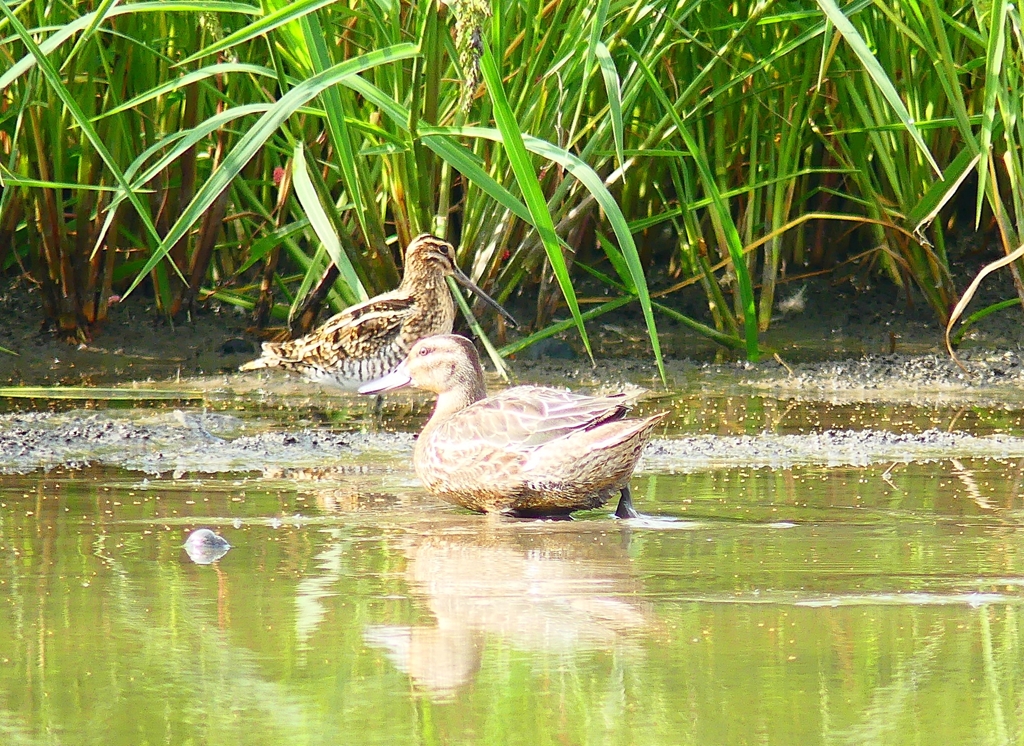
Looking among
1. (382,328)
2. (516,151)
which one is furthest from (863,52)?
(382,328)

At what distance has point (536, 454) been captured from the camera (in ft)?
14.9

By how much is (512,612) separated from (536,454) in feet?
4.10

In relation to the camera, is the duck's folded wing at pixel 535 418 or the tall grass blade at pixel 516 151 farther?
the tall grass blade at pixel 516 151

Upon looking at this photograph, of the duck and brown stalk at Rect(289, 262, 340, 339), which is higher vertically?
brown stalk at Rect(289, 262, 340, 339)

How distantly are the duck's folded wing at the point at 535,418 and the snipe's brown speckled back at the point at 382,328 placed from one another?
71.3 inches

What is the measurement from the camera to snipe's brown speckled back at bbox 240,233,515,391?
21.4ft

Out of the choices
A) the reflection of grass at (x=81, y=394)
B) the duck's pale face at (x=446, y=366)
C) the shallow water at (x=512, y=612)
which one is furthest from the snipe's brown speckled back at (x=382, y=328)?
the shallow water at (x=512, y=612)

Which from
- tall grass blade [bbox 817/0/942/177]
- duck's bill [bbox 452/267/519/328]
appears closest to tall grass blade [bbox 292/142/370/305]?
duck's bill [bbox 452/267/519/328]

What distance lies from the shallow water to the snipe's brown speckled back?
1623 millimetres

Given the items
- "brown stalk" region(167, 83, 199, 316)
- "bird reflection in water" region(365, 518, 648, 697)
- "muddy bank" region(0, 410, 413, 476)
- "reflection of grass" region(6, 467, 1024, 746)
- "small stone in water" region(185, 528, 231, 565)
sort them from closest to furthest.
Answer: "reflection of grass" region(6, 467, 1024, 746)
"bird reflection in water" region(365, 518, 648, 697)
"small stone in water" region(185, 528, 231, 565)
"muddy bank" region(0, 410, 413, 476)
"brown stalk" region(167, 83, 199, 316)

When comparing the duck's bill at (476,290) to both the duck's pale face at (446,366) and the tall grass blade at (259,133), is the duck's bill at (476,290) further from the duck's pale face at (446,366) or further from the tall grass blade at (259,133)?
the tall grass blade at (259,133)

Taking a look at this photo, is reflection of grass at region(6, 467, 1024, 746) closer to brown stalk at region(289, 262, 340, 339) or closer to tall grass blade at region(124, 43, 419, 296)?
tall grass blade at region(124, 43, 419, 296)

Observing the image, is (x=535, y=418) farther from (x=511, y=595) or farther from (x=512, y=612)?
(x=512, y=612)

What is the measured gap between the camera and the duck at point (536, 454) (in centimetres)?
445
